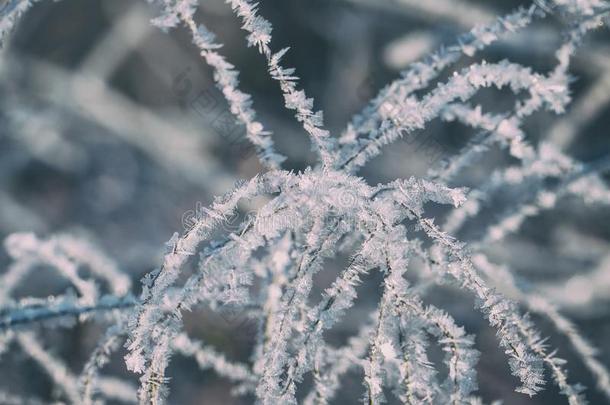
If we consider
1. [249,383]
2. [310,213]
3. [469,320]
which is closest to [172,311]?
[310,213]

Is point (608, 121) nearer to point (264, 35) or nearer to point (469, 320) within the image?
point (469, 320)

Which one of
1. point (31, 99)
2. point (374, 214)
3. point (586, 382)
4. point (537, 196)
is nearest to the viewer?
point (374, 214)

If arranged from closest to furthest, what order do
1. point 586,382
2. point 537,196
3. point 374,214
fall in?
point 374,214
point 537,196
point 586,382

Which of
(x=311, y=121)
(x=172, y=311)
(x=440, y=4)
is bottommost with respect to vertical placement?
(x=172, y=311)

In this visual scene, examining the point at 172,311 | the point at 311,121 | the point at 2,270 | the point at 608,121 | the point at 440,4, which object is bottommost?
the point at 172,311

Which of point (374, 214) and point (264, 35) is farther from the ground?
point (264, 35)

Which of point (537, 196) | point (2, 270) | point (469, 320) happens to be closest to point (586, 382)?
point (469, 320)

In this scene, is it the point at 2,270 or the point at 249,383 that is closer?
the point at 249,383

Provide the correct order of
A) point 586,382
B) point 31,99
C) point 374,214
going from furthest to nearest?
point 31,99, point 586,382, point 374,214

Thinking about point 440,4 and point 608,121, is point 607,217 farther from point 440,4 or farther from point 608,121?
point 440,4
